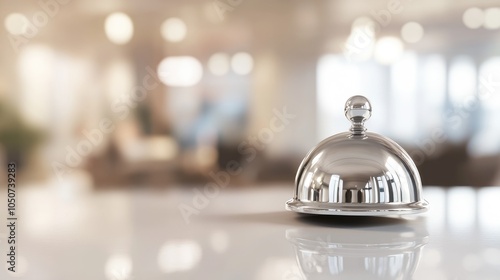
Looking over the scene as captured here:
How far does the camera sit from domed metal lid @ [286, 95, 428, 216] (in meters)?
0.82

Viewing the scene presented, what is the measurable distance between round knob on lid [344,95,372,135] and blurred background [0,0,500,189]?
5.32 feet

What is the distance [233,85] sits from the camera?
261cm

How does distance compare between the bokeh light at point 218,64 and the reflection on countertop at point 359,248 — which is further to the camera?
the bokeh light at point 218,64

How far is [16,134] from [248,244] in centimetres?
221

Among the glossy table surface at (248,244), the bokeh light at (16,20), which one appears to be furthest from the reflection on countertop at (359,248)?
the bokeh light at (16,20)

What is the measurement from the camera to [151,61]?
2.65 metres

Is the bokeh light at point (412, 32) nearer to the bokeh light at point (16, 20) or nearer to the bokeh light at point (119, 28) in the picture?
the bokeh light at point (119, 28)

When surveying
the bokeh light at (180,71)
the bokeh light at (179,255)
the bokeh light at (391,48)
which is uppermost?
the bokeh light at (391,48)

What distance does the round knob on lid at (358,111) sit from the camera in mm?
894

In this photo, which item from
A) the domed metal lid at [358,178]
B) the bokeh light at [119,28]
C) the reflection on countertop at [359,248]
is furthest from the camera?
the bokeh light at [119,28]

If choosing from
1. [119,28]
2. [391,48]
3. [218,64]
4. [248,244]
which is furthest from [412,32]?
[248,244]

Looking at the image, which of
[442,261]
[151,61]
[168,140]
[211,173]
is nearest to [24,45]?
[151,61]

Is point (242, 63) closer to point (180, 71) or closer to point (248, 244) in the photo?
point (180, 71)

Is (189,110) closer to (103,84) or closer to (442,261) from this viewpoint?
(103,84)
